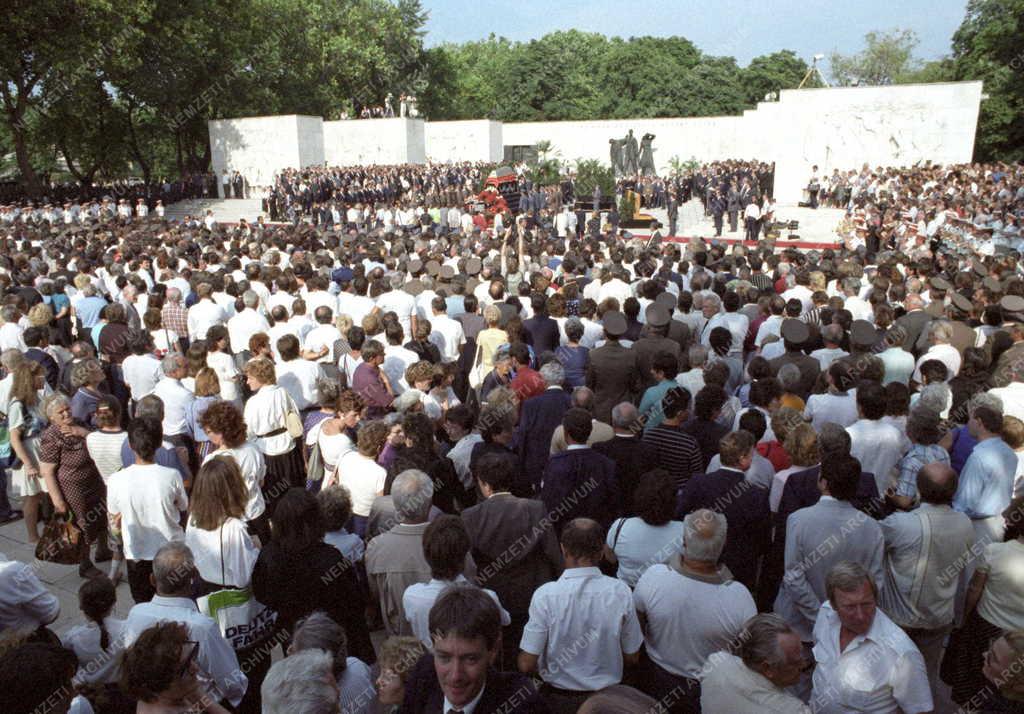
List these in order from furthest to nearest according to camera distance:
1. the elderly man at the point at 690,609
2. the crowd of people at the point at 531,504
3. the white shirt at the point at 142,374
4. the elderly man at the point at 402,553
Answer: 1. the white shirt at the point at 142,374
2. the elderly man at the point at 402,553
3. the elderly man at the point at 690,609
4. the crowd of people at the point at 531,504

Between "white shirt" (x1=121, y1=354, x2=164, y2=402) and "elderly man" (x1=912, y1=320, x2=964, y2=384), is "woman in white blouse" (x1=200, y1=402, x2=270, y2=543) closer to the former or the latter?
"white shirt" (x1=121, y1=354, x2=164, y2=402)

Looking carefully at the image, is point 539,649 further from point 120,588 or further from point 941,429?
point 120,588

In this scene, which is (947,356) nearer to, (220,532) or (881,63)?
(220,532)

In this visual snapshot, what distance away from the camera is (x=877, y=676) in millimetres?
2721

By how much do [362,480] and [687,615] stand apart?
7.31ft

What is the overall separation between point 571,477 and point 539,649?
132cm

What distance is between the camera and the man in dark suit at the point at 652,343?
249 inches

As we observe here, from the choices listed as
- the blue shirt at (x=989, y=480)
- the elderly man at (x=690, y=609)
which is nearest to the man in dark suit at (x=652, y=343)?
the blue shirt at (x=989, y=480)

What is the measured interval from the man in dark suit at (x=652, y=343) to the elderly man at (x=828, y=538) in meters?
2.64

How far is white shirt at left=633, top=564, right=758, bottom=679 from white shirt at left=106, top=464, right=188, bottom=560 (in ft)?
8.73

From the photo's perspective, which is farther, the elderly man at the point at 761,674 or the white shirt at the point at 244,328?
the white shirt at the point at 244,328

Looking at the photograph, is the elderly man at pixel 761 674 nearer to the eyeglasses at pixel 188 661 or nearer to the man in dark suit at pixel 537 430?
the eyeglasses at pixel 188 661

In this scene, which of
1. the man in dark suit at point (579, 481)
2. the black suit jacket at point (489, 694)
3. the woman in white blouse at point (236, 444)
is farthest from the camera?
the woman in white blouse at point (236, 444)

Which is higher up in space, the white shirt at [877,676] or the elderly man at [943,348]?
the elderly man at [943,348]
